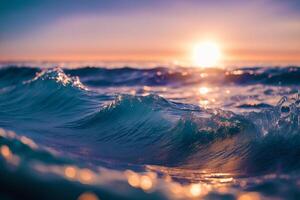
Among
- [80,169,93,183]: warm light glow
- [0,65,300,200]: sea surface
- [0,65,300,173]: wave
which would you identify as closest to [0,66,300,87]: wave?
[0,65,300,200]: sea surface

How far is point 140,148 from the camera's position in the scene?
5.23 meters

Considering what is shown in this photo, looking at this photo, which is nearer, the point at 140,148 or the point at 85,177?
the point at 85,177

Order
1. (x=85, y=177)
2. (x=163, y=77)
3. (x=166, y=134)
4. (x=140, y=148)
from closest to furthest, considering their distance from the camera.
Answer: (x=85, y=177), (x=140, y=148), (x=166, y=134), (x=163, y=77)

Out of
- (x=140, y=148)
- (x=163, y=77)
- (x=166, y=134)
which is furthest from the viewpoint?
(x=163, y=77)

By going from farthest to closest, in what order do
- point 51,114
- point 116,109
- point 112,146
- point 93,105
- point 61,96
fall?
point 61,96 < point 93,105 < point 51,114 < point 116,109 < point 112,146

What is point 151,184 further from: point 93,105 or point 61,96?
point 61,96

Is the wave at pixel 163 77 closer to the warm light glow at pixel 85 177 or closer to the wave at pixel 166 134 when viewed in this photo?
the wave at pixel 166 134

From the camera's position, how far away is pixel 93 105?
8422 millimetres

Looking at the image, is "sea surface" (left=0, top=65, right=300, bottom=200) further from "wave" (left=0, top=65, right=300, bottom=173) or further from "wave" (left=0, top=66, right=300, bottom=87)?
"wave" (left=0, top=66, right=300, bottom=87)

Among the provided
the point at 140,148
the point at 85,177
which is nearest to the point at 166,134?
the point at 140,148

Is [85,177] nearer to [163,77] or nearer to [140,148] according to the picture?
[140,148]

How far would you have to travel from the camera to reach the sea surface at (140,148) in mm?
1653

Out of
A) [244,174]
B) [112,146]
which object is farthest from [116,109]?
[244,174]

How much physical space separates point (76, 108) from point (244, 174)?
5151mm
